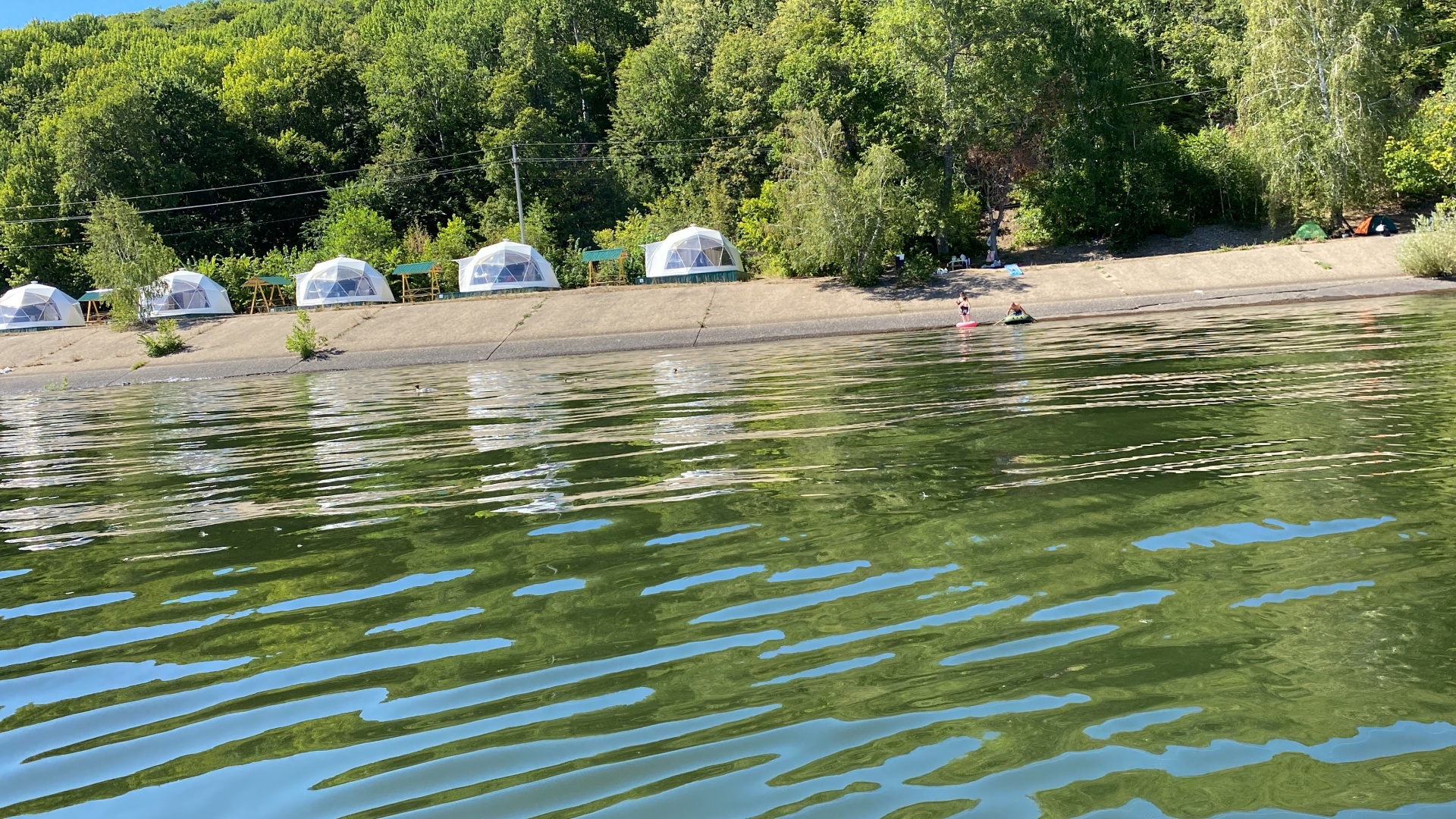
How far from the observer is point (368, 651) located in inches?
299

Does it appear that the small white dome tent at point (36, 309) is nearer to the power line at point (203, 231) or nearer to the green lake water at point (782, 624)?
the power line at point (203, 231)

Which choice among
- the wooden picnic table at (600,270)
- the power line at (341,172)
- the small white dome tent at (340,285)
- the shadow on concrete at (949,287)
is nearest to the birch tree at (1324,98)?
the shadow on concrete at (949,287)

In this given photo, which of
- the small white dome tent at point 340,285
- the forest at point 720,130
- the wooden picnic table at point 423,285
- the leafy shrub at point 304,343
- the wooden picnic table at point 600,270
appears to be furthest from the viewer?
the wooden picnic table at point 423,285

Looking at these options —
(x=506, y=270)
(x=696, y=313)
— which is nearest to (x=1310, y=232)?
(x=696, y=313)

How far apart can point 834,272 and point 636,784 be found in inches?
2252

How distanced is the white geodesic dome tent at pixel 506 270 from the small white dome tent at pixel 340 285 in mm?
5881

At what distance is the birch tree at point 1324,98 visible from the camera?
5522 cm

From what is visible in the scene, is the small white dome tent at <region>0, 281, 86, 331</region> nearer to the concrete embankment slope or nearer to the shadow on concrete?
the concrete embankment slope

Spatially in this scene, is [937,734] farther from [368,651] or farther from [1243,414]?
[1243,414]

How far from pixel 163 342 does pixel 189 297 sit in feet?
48.5

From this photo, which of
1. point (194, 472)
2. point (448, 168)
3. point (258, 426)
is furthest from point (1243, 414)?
point (448, 168)

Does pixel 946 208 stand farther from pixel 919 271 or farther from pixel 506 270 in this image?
pixel 506 270

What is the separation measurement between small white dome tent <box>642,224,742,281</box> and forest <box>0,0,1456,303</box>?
86.3 inches

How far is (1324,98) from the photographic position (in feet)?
184
